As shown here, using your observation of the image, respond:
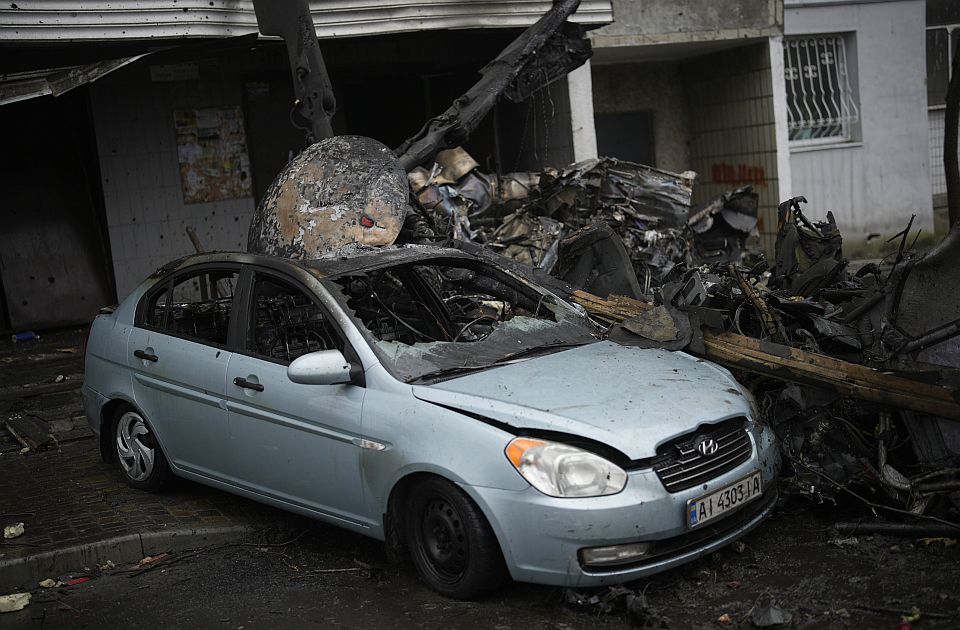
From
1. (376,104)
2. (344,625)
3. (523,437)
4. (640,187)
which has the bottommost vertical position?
(344,625)

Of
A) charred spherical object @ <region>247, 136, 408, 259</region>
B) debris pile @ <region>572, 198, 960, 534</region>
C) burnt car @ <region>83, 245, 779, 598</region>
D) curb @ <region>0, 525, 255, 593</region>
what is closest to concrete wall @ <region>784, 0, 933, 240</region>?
charred spherical object @ <region>247, 136, 408, 259</region>

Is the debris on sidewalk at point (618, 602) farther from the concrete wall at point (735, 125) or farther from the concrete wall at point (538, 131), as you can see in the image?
the concrete wall at point (735, 125)

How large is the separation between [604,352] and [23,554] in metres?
3.08

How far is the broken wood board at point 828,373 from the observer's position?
4.48 meters

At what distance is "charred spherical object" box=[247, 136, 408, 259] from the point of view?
6.88 meters

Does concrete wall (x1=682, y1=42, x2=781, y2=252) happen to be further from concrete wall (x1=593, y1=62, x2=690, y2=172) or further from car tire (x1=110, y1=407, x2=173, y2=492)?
car tire (x1=110, y1=407, x2=173, y2=492)

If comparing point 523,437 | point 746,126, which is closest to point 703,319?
point 523,437

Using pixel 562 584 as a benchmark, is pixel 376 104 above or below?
above

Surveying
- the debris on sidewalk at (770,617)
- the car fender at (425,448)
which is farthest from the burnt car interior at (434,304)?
the debris on sidewalk at (770,617)

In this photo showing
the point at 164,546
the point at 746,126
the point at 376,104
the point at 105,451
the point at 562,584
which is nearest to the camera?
the point at 562,584

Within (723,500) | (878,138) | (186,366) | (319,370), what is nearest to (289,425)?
(319,370)

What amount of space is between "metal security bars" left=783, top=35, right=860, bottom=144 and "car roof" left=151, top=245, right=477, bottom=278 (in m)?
9.70

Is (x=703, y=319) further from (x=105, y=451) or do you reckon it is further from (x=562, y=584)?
(x=105, y=451)

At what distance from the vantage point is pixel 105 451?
605 centimetres
